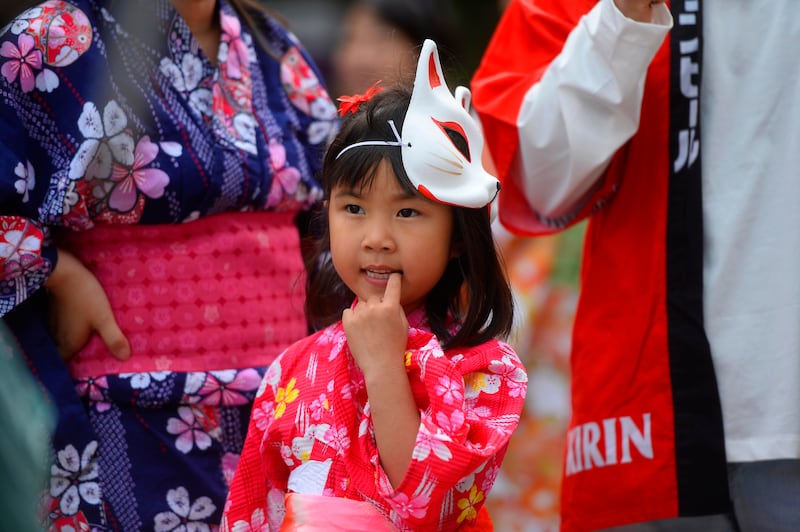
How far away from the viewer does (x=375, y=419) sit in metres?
1.83

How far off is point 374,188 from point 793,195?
88 cm

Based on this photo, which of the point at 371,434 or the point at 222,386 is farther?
the point at 222,386

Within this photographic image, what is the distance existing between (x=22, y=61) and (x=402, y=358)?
38.9 inches

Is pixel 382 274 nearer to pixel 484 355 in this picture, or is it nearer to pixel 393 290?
pixel 393 290

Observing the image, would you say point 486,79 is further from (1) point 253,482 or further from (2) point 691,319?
(1) point 253,482

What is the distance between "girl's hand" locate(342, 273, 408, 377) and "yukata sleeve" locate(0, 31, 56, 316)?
0.68m

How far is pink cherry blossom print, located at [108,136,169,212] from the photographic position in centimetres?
220

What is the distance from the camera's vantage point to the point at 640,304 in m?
2.33

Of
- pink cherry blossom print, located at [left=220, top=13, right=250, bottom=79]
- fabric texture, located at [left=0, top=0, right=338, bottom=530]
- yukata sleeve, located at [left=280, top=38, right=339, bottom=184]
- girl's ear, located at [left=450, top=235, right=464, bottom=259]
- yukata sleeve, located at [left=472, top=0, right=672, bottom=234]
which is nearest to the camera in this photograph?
girl's ear, located at [left=450, top=235, right=464, bottom=259]

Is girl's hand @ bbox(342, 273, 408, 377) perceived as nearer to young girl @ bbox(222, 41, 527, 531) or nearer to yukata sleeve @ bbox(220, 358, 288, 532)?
young girl @ bbox(222, 41, 527, 531)

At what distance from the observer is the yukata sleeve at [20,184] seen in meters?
2.07

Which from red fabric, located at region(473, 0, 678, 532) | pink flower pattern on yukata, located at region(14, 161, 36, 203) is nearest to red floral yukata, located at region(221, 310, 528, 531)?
red fabric, located at region(473, 0, 678, 532)

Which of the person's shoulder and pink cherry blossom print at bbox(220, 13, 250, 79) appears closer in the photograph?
the person's shoulder

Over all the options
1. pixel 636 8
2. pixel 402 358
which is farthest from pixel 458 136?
pixel 636 8
